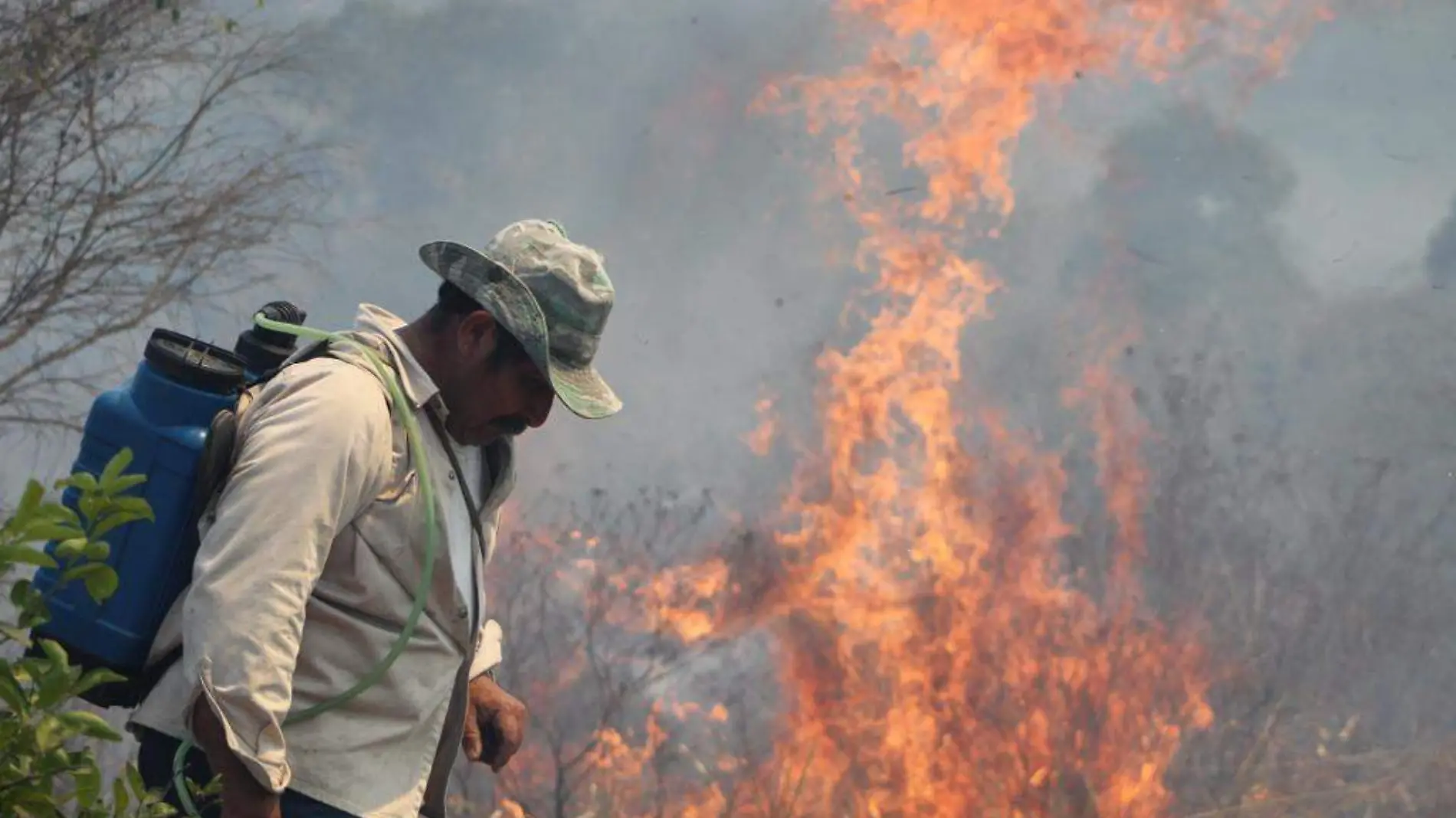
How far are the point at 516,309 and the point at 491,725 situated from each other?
91cm

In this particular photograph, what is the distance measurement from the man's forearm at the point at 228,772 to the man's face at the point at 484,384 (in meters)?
0.68

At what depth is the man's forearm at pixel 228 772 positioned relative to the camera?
2344 millimetres

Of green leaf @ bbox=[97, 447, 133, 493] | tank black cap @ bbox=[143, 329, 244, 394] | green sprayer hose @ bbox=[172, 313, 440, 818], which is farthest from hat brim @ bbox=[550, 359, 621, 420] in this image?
green leaf @ bbox=[97, 447, 133, 493]

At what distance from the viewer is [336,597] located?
103 inches

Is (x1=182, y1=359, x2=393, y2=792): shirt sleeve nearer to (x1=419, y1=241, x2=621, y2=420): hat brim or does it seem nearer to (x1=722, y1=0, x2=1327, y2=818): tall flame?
(x1=419, y1=241, x2=621, y2=420): hat brim

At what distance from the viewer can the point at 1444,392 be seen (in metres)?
11.6

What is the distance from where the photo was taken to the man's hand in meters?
3.24

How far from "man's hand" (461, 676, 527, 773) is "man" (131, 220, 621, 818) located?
27cm

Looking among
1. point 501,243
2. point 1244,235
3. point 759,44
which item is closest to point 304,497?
point 501,243

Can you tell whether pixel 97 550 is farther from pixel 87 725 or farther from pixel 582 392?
pixel 582 392

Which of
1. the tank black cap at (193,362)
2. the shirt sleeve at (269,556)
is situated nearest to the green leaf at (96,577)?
the shirt sleeve at (269,556)

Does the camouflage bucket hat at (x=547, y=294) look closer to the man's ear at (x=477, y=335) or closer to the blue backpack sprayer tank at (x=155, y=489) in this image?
the man's ear at (x=477, y=335)

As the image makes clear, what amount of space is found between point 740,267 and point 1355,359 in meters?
4.21

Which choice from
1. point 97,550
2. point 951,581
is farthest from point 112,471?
point 951,581
